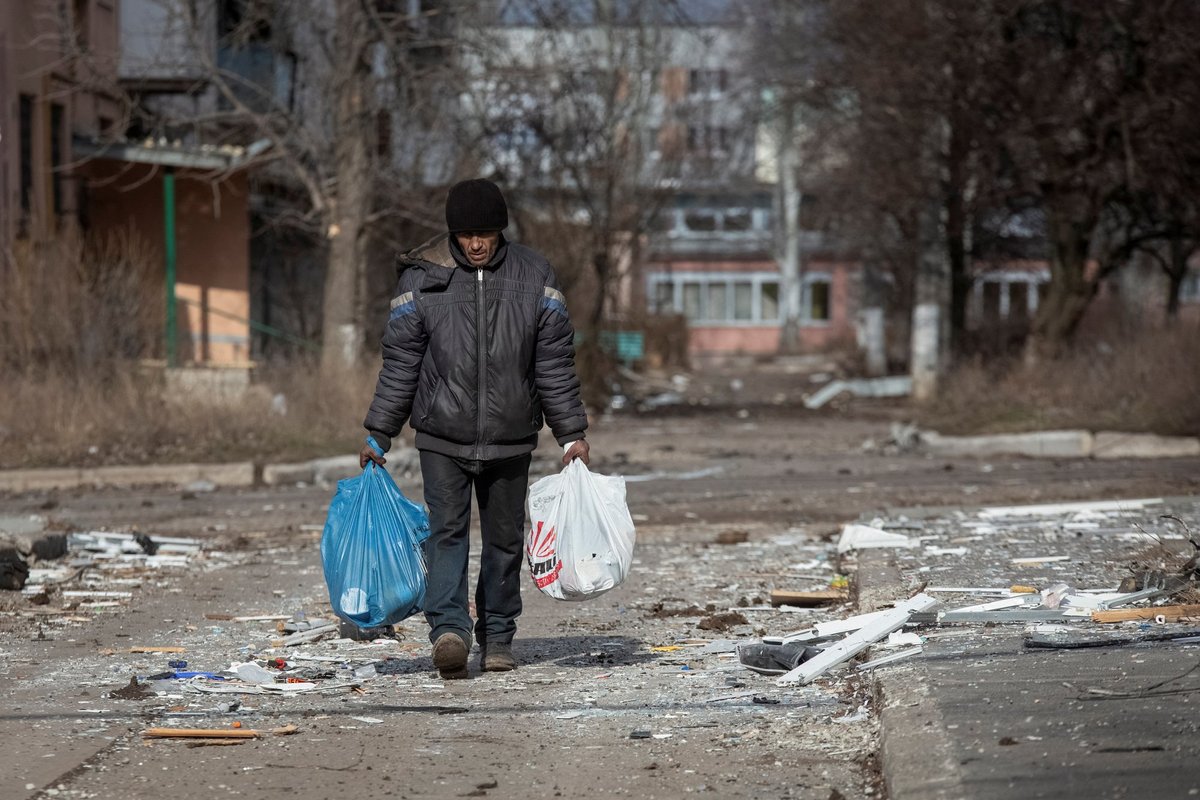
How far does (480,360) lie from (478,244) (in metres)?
0.45

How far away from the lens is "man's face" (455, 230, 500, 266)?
6391 mm

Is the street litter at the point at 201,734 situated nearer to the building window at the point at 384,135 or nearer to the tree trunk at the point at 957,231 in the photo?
the building window at the point at 384,135

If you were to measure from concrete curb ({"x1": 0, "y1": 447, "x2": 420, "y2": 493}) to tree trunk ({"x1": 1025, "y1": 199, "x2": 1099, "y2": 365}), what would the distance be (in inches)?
Answer: 493

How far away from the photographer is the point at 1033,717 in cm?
484

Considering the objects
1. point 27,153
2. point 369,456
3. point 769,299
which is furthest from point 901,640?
point 769,299

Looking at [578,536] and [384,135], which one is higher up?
[384,135]

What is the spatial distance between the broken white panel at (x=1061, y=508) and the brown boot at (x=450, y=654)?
5.81 metres

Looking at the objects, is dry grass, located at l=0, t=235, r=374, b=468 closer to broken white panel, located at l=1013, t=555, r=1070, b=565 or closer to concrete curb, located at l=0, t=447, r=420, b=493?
concrete curb, located at l=0, t=447, r=420, b=493

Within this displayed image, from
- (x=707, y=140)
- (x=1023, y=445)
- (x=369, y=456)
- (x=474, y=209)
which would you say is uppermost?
(x=707, y=140)

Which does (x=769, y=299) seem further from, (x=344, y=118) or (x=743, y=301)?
(x=344, y=118)

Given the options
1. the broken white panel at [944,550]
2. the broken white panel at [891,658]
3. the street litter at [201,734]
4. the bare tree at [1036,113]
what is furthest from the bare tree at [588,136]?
the street litter at [201,734]

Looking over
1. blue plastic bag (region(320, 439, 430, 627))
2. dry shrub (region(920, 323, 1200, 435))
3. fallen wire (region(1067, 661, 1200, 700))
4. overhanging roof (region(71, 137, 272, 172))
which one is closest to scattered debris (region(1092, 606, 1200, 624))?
fallen wire (region(1067, 661, 1200, 700))

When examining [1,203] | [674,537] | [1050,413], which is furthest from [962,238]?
[674,537]

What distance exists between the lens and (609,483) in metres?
6.64
